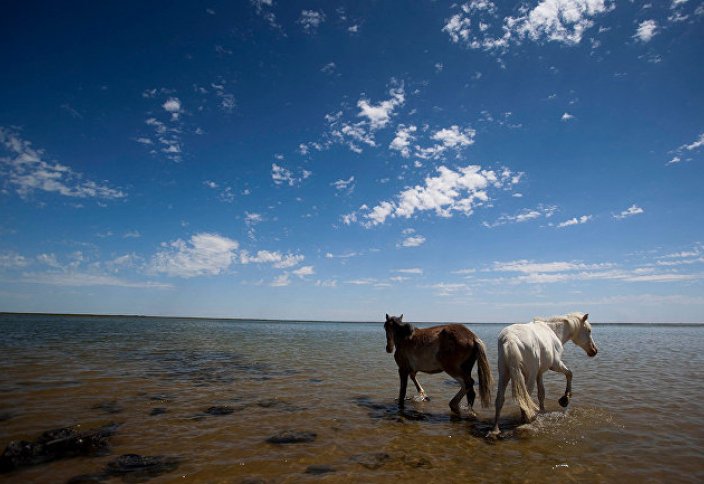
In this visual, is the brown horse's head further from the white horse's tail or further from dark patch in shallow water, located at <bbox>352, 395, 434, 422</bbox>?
the white horse's tail

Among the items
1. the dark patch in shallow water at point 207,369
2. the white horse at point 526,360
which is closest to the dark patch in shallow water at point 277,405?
the dark patch in shallow water at point 207,369

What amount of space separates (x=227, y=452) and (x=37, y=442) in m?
2.91

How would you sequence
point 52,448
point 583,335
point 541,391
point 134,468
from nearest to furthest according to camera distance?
point 134,468, point 52,448, point 541,391, point 583,335

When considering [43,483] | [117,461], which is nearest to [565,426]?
[117,461]

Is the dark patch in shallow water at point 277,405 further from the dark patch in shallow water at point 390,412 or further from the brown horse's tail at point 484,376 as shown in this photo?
the brown horse's tail at point 484,376

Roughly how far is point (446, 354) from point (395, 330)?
1637 millimetres

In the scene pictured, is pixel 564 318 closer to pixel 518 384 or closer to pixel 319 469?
pixel 518 384

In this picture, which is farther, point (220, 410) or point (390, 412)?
point (390, 412)

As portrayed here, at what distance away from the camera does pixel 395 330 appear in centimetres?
947

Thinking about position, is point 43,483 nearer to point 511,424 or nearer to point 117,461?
point 117,461

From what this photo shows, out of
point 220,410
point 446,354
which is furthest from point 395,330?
point 220,410

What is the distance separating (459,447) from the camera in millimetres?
6055

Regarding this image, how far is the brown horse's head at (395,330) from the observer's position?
924 cm

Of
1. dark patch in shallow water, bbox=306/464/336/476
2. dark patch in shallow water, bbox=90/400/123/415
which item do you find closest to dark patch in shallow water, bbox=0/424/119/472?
dark patch in shallow water, bbox=90/400/123/415
